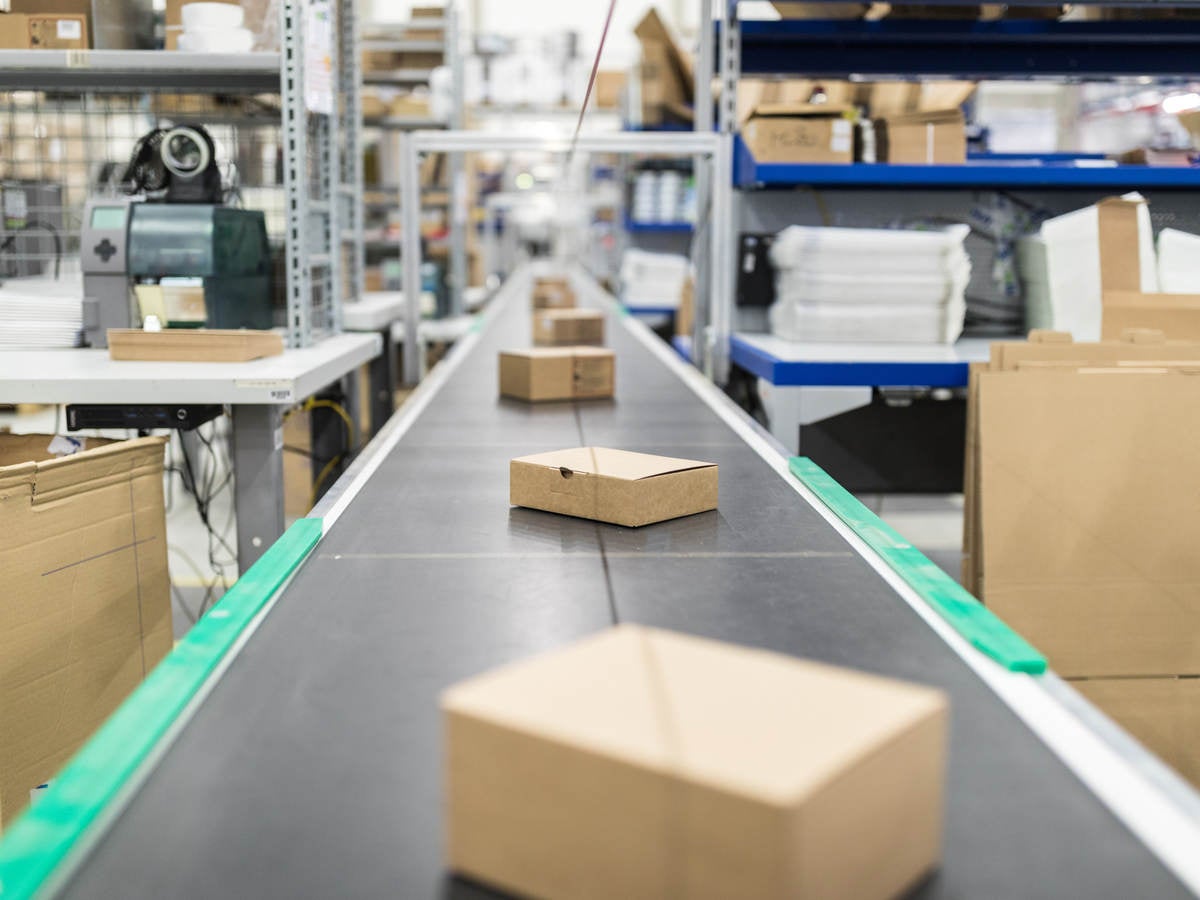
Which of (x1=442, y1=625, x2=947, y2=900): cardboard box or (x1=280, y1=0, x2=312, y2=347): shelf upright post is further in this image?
(x1=280, y1=0, x2=312, y2=347): shelf upright post

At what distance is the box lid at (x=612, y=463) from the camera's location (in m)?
1.44

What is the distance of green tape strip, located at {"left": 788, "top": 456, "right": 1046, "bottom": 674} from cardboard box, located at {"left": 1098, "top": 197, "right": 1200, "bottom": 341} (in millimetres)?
1415

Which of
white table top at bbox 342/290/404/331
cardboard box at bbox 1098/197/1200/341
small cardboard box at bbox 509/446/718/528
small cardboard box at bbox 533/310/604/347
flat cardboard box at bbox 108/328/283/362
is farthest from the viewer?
small cardboard box at bbox 533/310/604/347

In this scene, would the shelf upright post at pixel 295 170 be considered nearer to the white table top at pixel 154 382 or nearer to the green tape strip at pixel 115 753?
the white table top at pixel 154 382

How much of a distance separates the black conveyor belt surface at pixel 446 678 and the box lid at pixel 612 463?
7cm

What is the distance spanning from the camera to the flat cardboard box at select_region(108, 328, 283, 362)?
2.25 metres

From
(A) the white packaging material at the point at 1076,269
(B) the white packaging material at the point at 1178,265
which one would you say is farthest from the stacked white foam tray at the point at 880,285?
(B) the white packaging material at the point at 1178,265

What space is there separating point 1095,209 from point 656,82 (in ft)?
→ 9.95

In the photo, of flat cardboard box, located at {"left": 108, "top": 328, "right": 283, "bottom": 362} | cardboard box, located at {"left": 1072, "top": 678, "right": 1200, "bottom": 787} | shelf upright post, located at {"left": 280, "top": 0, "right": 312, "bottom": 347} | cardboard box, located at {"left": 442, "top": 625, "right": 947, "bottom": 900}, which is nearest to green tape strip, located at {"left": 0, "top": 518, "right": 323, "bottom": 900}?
cardboard box, located at {"left": 442, "top": 625, "right": 947, "bottom": 900}

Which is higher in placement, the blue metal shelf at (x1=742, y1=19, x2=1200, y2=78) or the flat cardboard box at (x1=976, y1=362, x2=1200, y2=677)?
the blue metal shelf at (x1=742, y1=19, x2=1200, y2=78)

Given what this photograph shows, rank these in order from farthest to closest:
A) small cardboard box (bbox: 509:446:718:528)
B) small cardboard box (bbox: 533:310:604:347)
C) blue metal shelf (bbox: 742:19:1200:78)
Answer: small cardboard box (bbox: 533:310:604:347)
blue metal shelf (bbox: 742:19:1200:78)
small cardboard box (bbox: 509:446:718:528)

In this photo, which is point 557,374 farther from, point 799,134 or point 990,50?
point 990,50

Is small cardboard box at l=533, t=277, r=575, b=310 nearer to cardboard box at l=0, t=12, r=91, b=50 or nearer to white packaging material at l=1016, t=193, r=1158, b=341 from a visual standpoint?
white packaging material at l=1016, t=193, r=1158, b=341

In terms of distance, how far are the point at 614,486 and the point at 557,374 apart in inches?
48.0
